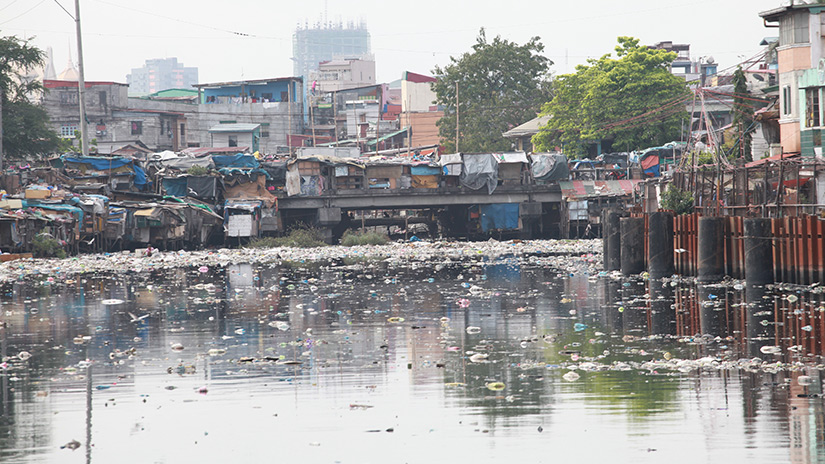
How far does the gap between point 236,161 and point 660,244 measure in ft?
97.8

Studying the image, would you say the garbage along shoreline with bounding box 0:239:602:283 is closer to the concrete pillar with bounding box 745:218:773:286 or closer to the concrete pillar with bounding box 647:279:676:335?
the concrete pillar with bounding box 647:279:676:335

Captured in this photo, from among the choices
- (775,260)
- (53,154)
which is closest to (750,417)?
(775,260)

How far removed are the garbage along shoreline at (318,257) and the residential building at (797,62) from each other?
7.06 metres

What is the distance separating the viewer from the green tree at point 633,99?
51625 mm

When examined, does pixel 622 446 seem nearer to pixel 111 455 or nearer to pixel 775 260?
pixel 111 455

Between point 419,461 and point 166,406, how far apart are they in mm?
3595

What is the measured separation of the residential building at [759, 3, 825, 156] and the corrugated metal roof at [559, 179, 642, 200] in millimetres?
20433

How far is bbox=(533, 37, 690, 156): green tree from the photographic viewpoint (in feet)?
169

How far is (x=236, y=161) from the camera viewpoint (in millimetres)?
49969

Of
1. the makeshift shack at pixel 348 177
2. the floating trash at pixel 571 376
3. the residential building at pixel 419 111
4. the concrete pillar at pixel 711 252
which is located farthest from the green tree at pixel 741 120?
the residential building at pixel 419 111

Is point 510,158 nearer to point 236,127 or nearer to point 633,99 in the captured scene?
point 633,99

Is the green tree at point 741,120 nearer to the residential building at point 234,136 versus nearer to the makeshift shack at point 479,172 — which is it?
the makeshift shack at point 479,172

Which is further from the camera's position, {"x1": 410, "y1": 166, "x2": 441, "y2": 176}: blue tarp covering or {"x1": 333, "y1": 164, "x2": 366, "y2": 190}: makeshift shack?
{"x1": 410, "y1": 166, "x2": 441, "y2": 176}: blue tarp covering

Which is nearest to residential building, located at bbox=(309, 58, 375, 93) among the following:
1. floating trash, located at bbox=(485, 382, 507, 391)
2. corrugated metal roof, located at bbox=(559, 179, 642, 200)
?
corrugated metal roof, located at bbox=(559, 179, 642, 200)
